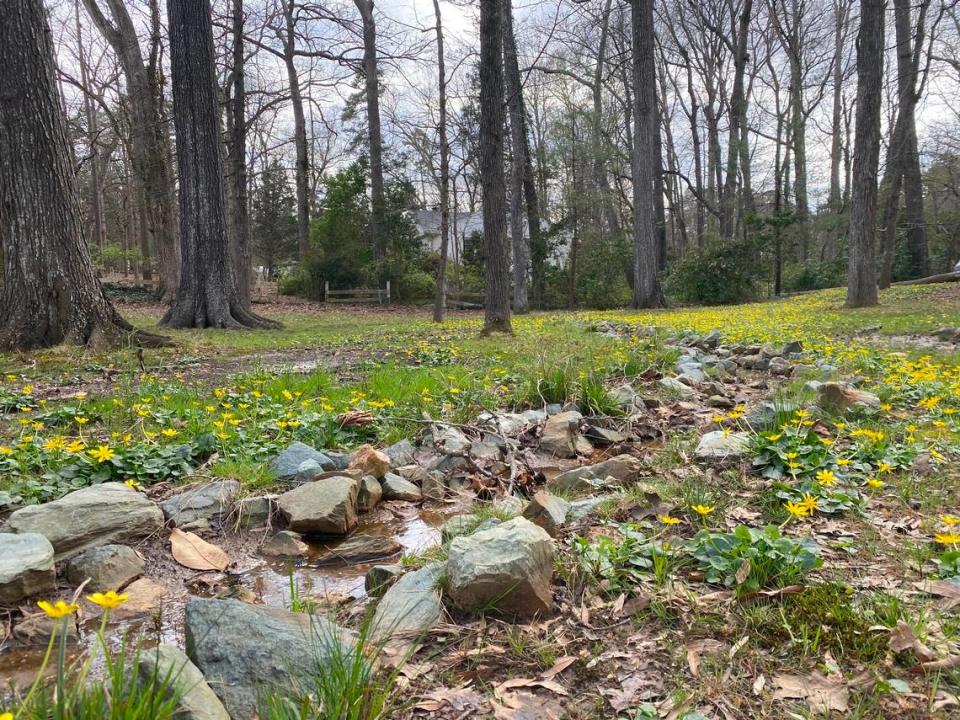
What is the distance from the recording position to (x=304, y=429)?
12.4ft

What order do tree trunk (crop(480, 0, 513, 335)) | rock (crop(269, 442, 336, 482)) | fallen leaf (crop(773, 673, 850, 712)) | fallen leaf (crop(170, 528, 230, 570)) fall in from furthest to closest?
tree trunk (crop(480, 0, 513, 335))
rock (crop(269, 442, 336, 482))
fallen leaf (crop(170, 528, 230, 570))
fallen leaf (crop(773, 673, 850, 712))

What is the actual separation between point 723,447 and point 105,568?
2815mm

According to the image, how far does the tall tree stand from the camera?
1109cm

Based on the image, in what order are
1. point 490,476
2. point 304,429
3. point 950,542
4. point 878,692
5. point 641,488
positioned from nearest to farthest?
point 878,692, point 950,542, point 641,488, point 490,476, point 304,429

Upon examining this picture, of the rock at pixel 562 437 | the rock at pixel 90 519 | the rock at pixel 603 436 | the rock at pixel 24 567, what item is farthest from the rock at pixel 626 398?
the rock at pixel 24 567

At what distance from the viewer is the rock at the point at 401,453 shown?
3.52 metres

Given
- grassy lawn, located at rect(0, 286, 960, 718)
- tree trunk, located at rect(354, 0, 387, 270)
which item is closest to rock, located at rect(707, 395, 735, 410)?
grassy lawn, located at rect(0, 286, 960, 718)

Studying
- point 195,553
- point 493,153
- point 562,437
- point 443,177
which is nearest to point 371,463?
point 195,553

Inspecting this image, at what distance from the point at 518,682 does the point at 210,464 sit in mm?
2267

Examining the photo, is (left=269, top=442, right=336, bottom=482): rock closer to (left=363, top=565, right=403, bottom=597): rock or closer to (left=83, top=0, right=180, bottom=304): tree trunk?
(left=363, top=565, right=403, bottom=597): rock

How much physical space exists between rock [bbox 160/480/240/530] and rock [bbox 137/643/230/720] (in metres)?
1.43

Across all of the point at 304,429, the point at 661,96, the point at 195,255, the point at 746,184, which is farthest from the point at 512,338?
the point at 661,96

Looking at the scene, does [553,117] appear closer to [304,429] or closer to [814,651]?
[304,429]

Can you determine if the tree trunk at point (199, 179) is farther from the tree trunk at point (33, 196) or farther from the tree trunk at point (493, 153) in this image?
the tree trunk at point (493, 153)
